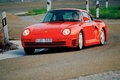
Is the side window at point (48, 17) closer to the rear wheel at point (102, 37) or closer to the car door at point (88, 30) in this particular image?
the car door at point (88, 30)

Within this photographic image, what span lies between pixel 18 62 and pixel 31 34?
220 cm

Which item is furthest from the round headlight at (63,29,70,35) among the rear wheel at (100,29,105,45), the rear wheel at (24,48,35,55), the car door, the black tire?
the rear wheel at (100,29,105,45)

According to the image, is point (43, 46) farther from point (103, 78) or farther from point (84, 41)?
point (103, 78)

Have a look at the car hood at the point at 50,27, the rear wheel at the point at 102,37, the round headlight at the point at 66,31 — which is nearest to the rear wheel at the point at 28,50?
the car hood at the point at 50,27

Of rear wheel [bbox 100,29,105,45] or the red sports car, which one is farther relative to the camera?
Result: rear wheel [bbox 100,29,105,45]

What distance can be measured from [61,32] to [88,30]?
5.13 feet

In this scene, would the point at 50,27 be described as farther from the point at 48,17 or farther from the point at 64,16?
the point at 48,17

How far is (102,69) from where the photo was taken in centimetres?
904

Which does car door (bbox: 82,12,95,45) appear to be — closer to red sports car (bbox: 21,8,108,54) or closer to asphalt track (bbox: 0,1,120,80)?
red sports car (bbox: 21,8,108,54)

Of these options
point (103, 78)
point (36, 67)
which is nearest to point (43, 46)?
point (36, 67)

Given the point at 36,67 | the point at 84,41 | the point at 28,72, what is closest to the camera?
the point at 28,72

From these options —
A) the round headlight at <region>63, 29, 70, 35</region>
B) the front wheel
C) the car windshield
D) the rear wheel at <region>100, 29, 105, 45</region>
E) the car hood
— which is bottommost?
the rear wheel at <region>100, 29, 105, 45</region>

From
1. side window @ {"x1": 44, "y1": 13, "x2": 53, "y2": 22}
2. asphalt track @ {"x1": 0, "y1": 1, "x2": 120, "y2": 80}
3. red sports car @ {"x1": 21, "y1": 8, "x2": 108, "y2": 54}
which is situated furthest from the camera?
side window @ {"x1": 44, "y1": 13, "x2": 53, "y2": 22}

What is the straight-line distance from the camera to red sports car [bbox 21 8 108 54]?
12.5 m
